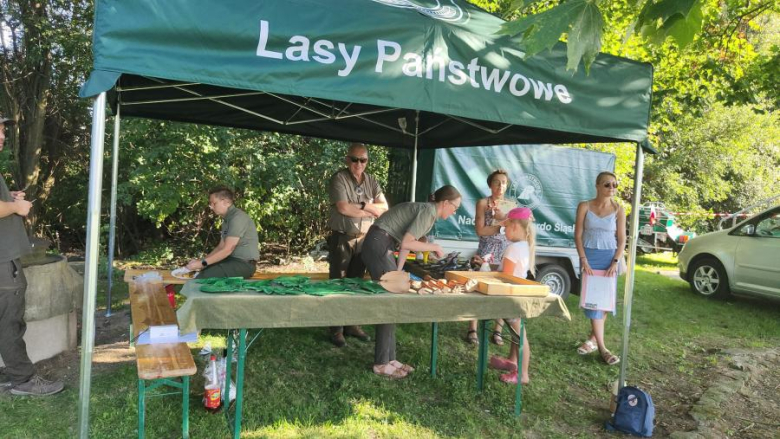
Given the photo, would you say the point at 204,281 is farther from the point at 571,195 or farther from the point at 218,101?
the point at 571,195

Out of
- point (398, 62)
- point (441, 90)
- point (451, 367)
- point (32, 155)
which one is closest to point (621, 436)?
point (451, 367)

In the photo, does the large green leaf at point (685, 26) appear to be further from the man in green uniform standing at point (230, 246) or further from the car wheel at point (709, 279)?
the car wheel at point (709, 279)

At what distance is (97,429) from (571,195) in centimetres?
636

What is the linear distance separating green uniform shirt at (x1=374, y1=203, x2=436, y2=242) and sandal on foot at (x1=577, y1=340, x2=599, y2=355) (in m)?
2.30

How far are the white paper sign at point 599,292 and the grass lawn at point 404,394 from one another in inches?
21.7

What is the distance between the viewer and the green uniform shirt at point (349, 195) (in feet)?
14.7

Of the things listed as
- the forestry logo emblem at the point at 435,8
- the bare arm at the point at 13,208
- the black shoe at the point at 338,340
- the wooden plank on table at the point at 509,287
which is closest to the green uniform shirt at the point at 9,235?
the bare arm at the point at 13,208

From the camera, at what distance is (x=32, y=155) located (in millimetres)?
9125

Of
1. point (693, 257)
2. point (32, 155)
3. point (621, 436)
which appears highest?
point (32, 155)

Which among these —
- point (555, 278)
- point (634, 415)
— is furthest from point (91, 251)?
point (555, 278)

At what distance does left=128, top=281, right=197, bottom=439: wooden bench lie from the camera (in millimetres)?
2609

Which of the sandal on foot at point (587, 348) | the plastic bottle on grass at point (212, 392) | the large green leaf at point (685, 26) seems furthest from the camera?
the sandal on foot at point (587, 348)

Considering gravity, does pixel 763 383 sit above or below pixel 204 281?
A: below

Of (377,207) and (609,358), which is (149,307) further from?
(609,358)
